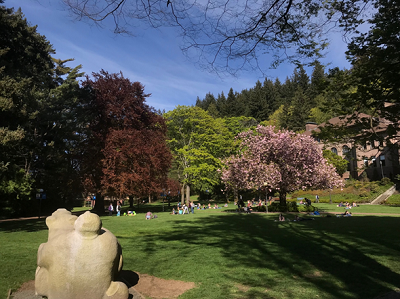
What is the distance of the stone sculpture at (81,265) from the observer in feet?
14.4

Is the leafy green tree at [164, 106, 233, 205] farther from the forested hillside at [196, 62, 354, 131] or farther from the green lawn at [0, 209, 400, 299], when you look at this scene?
the green lawn at [0, 209, 400, 299]

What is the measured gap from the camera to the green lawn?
581 cm

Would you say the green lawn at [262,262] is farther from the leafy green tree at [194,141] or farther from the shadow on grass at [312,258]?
the leafy green tree at [194,141]

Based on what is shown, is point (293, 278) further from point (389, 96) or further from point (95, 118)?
point (95, 118)

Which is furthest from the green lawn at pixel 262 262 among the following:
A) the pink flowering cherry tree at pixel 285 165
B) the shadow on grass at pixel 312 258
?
the pink flowering cherry tree at pixel 285 165

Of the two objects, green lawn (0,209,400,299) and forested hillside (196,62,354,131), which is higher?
forested hillside (196,62,354,131)

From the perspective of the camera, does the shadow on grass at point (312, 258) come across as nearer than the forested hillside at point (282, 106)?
Yes

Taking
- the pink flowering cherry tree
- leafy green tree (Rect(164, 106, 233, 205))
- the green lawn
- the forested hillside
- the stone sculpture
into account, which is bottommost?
the green lawn

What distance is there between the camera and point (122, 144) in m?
26.5

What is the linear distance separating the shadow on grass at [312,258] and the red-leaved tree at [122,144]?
13901 millimetres

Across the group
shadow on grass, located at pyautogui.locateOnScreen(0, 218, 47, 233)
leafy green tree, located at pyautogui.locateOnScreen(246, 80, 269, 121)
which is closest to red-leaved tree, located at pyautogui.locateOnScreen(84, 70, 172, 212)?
shadow on grass, located at pyautogui.locateOnScreen(0, 218, 47, 233)

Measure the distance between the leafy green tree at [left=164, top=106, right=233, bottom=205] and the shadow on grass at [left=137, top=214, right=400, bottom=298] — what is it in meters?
26.6

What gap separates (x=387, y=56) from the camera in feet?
23.7

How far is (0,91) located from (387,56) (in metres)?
17.0
